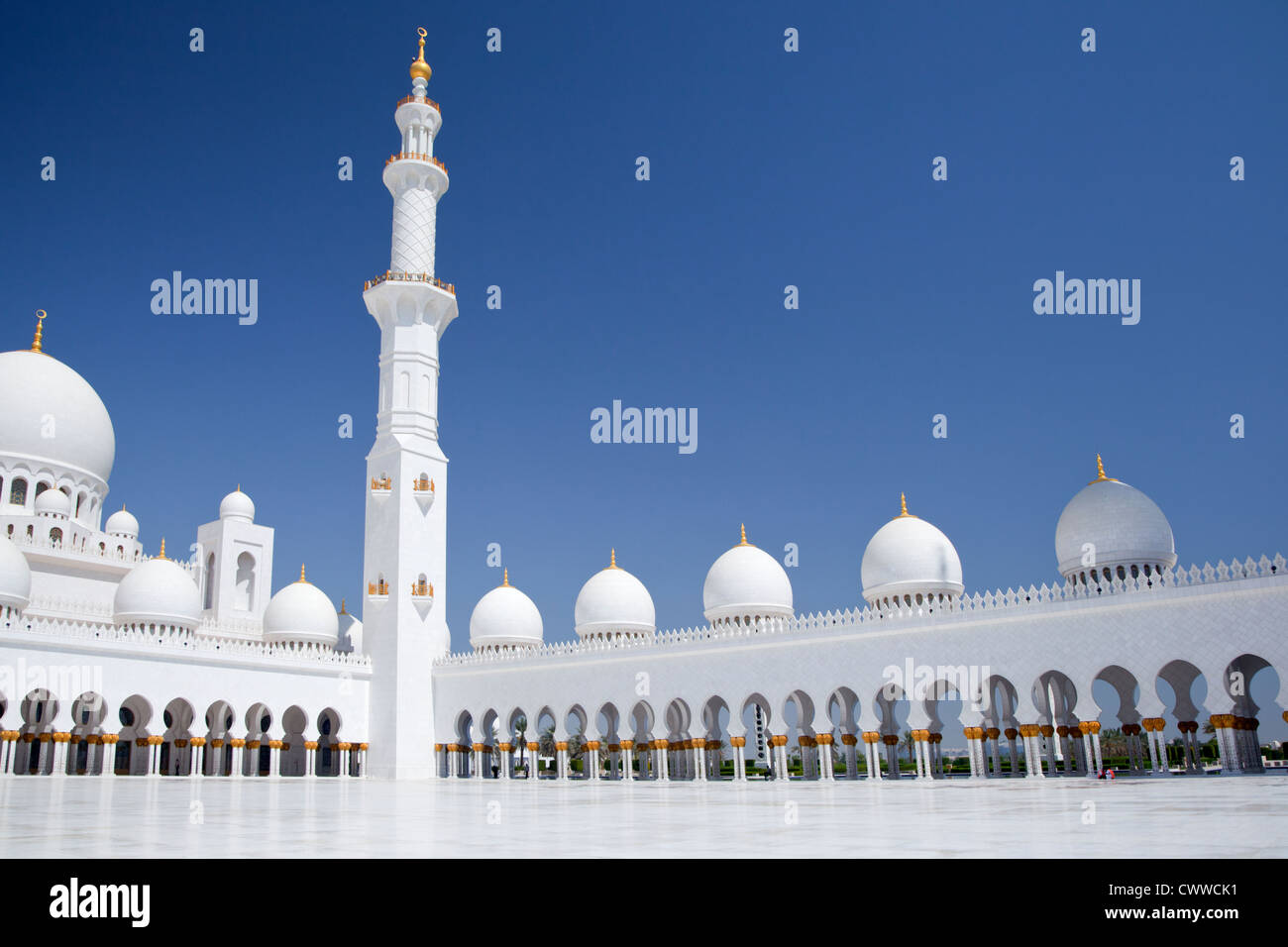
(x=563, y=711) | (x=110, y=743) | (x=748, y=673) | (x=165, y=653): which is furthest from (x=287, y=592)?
(x=748, y=673)

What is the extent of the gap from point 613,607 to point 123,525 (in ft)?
60.3

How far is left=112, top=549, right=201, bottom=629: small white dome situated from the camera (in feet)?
94.1

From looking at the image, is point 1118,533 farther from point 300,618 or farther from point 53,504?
point 53,504

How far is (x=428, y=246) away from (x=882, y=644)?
19939 mm

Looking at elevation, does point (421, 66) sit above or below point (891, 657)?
above

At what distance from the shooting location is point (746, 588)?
2903 centimetres

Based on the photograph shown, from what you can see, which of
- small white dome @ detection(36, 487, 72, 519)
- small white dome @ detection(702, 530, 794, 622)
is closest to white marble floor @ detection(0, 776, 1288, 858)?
small white dome @ detection(702, 530, 794, 622)

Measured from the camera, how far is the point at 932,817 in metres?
8.98

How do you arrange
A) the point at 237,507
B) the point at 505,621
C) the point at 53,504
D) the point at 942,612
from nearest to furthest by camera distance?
the point at 942,612
the point at 53,504
the point at 505,621
the point at 237,507

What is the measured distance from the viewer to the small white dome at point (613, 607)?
3177 centimetres

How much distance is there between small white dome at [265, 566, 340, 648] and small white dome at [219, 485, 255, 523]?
214 inches

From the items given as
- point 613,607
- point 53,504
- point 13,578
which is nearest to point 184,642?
point 13,578
